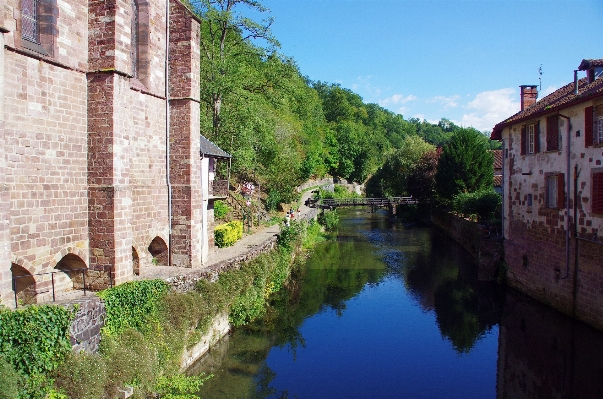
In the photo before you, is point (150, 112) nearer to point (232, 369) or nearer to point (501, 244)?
point (232, 369)

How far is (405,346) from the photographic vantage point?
15.0m

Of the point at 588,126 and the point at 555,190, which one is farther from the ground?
the point at 588,126

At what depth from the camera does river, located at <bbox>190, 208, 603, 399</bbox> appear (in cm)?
1210

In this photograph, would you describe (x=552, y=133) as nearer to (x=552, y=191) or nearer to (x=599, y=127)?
(x=552, y=191)

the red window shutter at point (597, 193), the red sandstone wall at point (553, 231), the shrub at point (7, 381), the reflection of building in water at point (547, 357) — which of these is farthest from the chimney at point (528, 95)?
the shrub at point (7, 381)

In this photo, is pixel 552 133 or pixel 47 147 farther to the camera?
pixel 552 133

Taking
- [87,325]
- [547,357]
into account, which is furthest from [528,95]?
[87,325]

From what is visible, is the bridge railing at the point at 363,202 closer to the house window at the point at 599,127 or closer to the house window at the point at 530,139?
the house window at the point at 530,139

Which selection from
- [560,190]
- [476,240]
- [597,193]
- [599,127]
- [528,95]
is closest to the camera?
[597,193]

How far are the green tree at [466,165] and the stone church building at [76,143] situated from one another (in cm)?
2785

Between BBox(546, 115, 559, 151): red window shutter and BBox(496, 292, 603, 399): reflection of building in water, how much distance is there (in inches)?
234

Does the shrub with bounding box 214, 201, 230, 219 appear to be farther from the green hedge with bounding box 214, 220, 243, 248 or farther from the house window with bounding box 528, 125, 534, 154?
the house window with bounding box 528, 125, 534, 154

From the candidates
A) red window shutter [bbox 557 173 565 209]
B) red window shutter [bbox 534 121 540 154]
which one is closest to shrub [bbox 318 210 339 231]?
red window shutter [bbox 534 121 540 154]

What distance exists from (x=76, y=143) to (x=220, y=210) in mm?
15218
